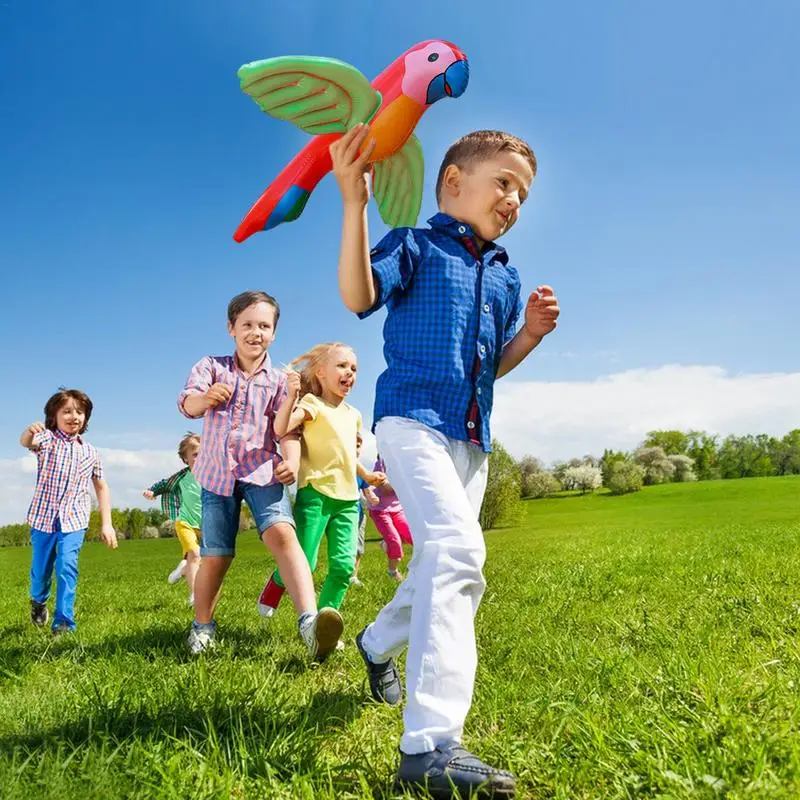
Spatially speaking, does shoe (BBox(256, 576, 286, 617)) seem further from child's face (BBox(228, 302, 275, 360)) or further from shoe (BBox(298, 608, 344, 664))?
child's face (BBox(228, 302, 275, 360))

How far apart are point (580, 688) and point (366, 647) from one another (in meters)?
0.86

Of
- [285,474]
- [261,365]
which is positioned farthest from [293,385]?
[285,474]

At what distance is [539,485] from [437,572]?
57.6 metres

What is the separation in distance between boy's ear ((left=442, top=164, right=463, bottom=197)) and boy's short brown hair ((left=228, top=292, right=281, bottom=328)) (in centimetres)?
196

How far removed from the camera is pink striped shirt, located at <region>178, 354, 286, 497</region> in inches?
177

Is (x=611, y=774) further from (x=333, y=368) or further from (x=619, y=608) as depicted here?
(x=333, y=368)

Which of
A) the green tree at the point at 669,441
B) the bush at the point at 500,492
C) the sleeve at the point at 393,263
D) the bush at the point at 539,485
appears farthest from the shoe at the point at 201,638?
the green tree at the point at 669,441

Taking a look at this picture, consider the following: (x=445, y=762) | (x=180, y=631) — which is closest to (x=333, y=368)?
(x=180, y=631)

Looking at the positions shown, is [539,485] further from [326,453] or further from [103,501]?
[326,453]

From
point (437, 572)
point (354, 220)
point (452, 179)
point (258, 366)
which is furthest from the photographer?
point (258, 366)

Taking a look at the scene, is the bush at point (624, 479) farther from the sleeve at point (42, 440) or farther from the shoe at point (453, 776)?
the shoe at point (453, 776)

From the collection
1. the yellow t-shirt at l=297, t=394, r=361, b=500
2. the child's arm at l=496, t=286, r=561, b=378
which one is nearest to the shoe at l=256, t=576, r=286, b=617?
the yellow t-shirt at l=297, t=394, r=361, b=500

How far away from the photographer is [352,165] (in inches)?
103

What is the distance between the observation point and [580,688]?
10.0 feet
